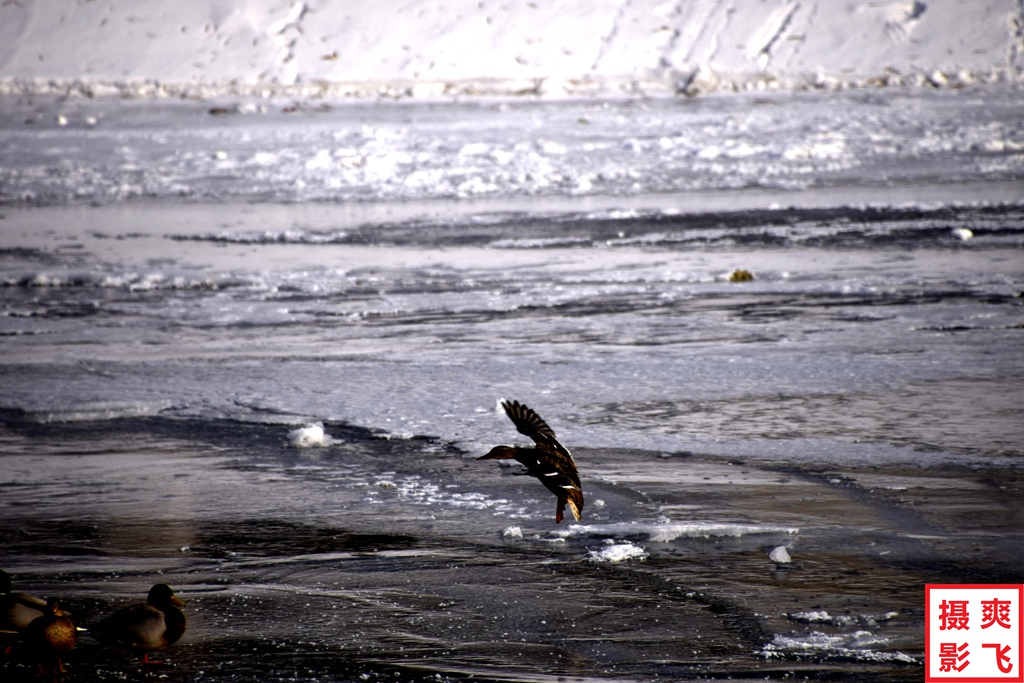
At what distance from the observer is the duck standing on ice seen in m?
3.45

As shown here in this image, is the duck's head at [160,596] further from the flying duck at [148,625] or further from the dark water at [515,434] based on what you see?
the dark water at [515,434]

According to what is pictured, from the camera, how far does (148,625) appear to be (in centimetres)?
344

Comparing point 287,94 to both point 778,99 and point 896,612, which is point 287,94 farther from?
point 896,612

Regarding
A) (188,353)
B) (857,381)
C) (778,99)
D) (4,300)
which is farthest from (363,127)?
(857,381)

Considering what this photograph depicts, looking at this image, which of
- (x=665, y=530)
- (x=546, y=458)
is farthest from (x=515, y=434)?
(x=546, y=458)

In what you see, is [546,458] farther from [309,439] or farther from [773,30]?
[773,30]

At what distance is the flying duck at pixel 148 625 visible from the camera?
3.44 meters

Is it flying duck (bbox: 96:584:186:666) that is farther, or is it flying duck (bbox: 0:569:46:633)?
flying duck (bbox: 0:569:46:633)

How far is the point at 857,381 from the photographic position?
6461mm

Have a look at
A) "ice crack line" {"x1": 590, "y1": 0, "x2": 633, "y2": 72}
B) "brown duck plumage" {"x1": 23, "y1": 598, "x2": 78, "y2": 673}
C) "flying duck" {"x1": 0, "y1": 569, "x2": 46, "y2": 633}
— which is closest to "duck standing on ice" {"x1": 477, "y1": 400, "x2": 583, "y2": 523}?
"brown duck plumage" {"x1": 23, "y1": 598, "x2": 78, "y2": 673}

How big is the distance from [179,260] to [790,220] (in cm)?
642

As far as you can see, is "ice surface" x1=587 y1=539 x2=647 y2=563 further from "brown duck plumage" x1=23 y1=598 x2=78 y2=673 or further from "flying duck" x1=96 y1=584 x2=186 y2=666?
"brown duck plumage" x1=23 y1=598 x2=78 y2=673

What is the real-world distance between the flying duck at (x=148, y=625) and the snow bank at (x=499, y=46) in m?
33.3

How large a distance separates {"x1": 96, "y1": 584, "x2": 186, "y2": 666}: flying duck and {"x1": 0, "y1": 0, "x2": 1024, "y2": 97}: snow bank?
33.3 metres
